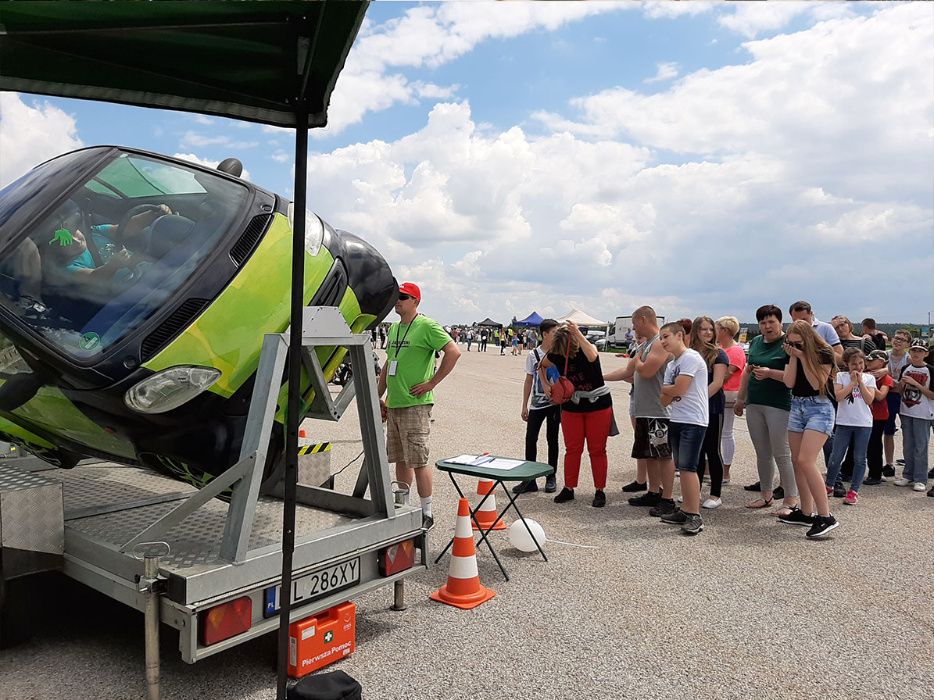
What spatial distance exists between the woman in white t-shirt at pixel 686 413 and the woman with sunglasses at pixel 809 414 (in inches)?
30.7

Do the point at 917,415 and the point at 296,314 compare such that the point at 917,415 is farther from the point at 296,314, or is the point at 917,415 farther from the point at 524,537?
the point at 296,314

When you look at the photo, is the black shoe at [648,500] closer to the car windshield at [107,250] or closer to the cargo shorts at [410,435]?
the cargo shorts at [410,435]

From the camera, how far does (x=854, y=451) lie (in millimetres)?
6988

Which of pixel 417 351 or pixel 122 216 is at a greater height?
pixel 122 216

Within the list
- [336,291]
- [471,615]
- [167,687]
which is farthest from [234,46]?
[471,615]

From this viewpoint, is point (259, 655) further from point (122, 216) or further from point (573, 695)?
point (122, 216)

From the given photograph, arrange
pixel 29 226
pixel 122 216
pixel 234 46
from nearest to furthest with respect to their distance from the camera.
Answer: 1. pixel 234 46
2. pixel 29 226
3. pixel 122 216

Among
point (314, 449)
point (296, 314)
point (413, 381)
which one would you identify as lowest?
point (314, 449)

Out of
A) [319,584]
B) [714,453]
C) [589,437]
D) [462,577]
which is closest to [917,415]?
[714,453]

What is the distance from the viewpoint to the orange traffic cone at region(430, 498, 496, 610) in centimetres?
410

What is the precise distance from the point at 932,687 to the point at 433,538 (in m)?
3.23

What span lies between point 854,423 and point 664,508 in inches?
94.6

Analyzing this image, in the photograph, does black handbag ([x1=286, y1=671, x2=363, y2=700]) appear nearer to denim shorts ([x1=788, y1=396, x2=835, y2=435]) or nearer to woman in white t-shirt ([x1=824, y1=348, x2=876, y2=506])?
denim shorts ([x1=788, y1=396, x2=835, y2=435])

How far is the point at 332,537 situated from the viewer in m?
3.32
